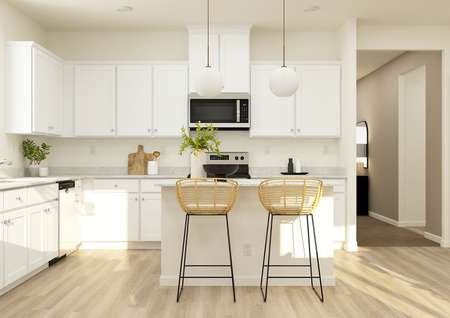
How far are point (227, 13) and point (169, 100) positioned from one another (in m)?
1.31

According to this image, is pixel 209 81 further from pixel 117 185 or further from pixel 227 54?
pixel 117 185

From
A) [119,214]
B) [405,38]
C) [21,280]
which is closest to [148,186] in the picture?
[119,214]

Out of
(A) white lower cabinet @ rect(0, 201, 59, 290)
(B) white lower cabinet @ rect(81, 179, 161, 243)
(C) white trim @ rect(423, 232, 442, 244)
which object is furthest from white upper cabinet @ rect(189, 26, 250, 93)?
(C) white trim @ rect(423, 232, 442, 244)

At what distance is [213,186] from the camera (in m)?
3.55

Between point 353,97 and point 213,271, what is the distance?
300cm

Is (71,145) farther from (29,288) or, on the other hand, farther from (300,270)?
(300,270)

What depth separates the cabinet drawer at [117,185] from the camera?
558 cm

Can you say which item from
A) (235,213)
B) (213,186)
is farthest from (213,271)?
(213,186)

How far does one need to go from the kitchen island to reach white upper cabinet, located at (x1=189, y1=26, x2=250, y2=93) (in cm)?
223

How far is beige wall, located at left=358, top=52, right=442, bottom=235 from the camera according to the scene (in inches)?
240

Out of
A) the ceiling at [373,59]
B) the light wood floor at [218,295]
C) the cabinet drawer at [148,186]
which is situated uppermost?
the ceiling at [373,59]

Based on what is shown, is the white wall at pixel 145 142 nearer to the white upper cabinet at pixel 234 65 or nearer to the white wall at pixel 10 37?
the white upper cabinet at pixel 234 65

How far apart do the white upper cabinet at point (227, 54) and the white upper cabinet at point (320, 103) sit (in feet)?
2.57

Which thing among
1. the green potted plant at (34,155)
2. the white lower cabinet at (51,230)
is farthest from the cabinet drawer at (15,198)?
the green potted plant at (34,155)
